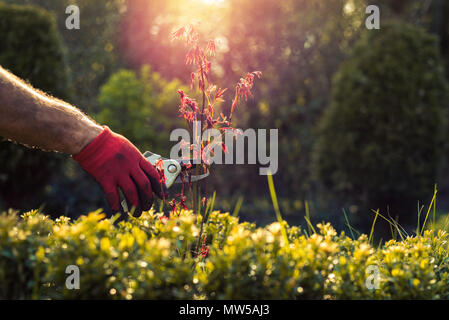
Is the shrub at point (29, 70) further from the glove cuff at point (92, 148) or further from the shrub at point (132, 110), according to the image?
the glove cuff at point (92, 148)

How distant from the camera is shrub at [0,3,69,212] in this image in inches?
196

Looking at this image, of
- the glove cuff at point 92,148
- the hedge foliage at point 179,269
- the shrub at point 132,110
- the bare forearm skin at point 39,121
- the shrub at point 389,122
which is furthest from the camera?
the shrub at point 132,110

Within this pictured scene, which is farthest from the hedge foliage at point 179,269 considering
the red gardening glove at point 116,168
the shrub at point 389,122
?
the shrub at point 389,122

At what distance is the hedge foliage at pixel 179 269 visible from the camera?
4.55ft

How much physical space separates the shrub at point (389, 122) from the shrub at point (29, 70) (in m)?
3.37

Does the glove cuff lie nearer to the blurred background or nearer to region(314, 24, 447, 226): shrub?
the blurred background

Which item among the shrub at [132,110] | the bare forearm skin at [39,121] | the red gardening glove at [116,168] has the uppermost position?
the shrub at [132,110]

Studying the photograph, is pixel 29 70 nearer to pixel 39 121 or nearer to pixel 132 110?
pixel 132 110

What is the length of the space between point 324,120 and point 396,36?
1.32m

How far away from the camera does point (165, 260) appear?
145cm

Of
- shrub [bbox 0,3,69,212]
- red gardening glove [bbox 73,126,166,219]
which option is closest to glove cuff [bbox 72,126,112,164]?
red gardening glove [bbox 73,126,166,219]

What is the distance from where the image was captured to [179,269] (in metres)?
1.40

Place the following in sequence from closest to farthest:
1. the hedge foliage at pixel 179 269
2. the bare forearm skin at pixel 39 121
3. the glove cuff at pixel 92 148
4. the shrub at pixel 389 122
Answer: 1. the hedge foliage at pixel 179 269
2. the bare forearm skin at pixel 39 121
3. the glove cuff at pixel 92 148
4. the shrub at pixel 389 122

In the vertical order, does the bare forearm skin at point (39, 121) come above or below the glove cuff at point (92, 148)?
above
